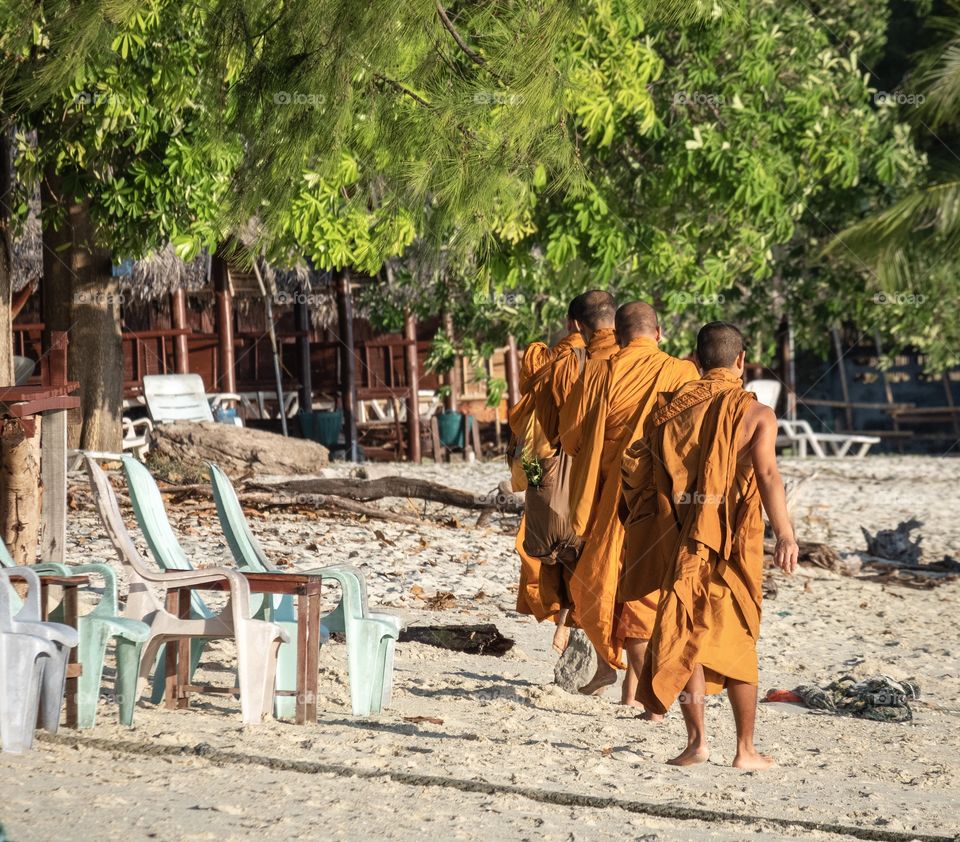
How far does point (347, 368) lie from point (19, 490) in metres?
9.80

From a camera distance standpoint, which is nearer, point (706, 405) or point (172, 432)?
point (706, 405)

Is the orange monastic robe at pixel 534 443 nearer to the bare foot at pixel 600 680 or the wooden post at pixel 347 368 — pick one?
the bare foot at pixel 600 680

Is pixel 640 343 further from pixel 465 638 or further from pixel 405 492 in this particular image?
pixel 405 492

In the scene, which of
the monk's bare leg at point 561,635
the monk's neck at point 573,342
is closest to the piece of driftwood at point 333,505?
the monk's bare leg at point 561,635

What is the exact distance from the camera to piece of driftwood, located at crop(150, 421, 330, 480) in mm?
12867

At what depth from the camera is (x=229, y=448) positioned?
13.0 meters

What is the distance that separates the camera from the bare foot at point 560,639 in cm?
646

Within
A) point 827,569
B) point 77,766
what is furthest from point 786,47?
point 77,766

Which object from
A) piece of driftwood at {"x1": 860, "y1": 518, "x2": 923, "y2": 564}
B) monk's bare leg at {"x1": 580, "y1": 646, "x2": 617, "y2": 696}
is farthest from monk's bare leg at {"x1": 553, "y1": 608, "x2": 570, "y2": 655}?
piece of driftwood at {"x1": 860, "y1": 518, "x2": 923, "y2": 564}

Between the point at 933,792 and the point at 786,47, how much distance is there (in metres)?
9.75

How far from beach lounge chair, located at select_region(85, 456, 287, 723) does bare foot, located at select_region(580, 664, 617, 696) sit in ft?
5.04

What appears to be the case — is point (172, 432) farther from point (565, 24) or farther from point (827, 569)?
point (565, 24)

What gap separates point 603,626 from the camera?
5629 millimetres

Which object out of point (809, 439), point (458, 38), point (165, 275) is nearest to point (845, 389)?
point (809, 439)
